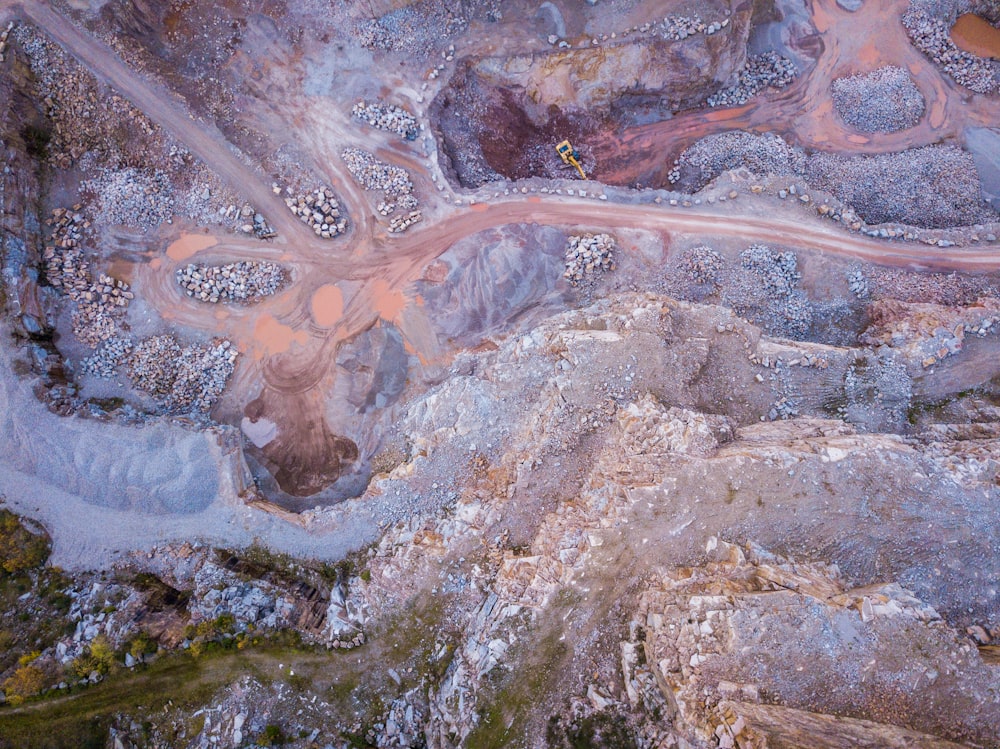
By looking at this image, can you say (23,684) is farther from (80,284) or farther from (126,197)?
(126,197)

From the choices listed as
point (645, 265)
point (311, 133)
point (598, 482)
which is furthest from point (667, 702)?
point (311, 133)

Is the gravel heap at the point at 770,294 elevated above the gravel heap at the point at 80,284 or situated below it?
below

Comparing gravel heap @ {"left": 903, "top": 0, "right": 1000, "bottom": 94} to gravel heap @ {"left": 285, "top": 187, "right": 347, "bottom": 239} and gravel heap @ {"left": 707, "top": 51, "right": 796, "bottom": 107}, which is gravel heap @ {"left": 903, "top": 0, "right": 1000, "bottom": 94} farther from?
gravel heap @ {"left": 285, "top": 187, "right": 347, "bottom": 239}

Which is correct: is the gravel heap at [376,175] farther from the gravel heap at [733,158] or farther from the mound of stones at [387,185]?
the gravel heap at [733,158]

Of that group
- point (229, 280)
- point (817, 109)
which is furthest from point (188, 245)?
point (817, 109)

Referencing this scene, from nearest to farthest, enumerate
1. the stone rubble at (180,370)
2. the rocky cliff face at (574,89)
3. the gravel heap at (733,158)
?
1. the stone rubble at (180,370)
2. the rocky cliff face at (574,89)
3. the gravel heap at (733,158)

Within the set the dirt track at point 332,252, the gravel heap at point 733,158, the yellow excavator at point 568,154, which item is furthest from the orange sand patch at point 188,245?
the gravel heap at point 733,158
